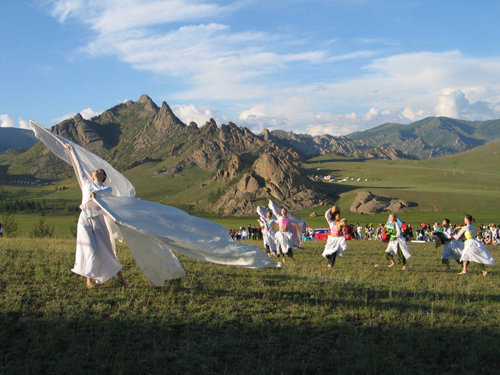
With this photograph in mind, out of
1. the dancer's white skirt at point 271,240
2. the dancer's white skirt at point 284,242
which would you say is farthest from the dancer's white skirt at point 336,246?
the dancer's white skirt at point 271,240

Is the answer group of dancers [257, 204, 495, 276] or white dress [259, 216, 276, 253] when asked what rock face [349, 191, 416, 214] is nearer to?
white dress [259, 216, 276, 253]

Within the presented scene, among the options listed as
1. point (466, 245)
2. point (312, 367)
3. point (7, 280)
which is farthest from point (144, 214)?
point (466, 245)

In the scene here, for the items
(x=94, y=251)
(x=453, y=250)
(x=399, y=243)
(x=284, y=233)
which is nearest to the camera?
(x=94, y=251)

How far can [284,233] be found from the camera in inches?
825

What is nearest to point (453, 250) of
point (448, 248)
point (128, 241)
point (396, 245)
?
point (448, 248)

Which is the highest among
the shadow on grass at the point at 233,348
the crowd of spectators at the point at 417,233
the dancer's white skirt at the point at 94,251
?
the dancer's white skirt at the point at 94,251

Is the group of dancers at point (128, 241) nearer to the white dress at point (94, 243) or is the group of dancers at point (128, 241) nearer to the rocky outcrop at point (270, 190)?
the white dress at point (94, 243)

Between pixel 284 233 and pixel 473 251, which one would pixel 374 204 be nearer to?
pixel 284 233

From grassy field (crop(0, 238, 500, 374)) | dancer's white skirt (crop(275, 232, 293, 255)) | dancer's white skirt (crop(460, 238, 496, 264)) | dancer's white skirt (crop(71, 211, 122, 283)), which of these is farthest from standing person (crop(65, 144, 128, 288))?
dancer's white skirt (crop(460, 238, 496, 264))

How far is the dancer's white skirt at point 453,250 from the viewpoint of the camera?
18234 millimetres

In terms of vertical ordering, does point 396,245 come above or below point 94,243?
below

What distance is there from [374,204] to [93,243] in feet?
387

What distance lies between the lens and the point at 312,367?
6.90 m

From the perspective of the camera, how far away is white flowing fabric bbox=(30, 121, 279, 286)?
958 cm
